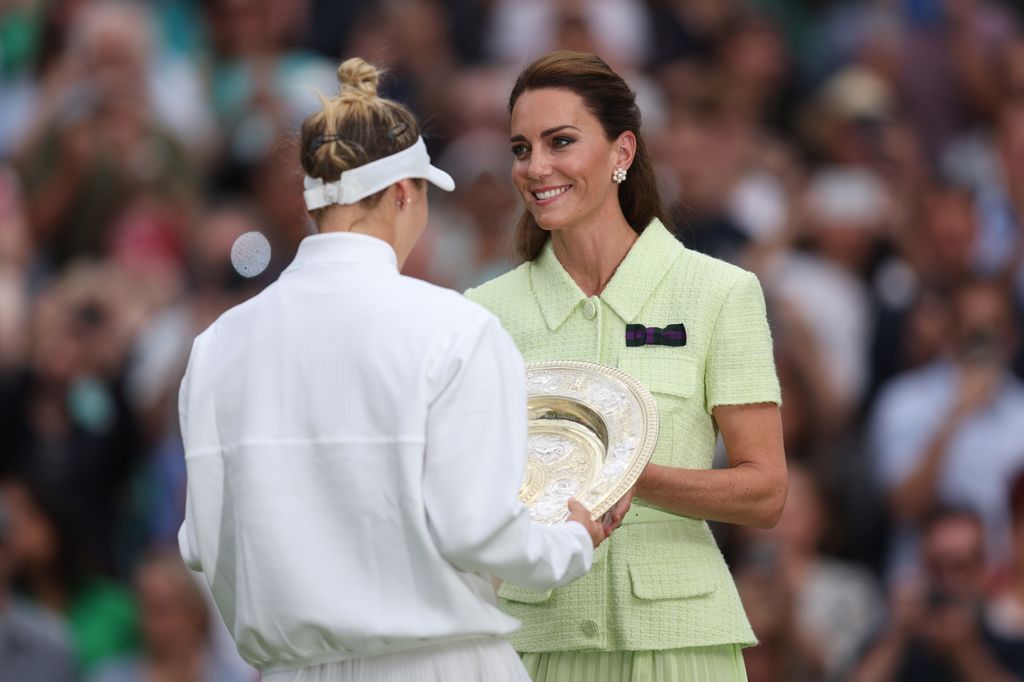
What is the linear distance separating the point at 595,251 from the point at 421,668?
3.61 ft

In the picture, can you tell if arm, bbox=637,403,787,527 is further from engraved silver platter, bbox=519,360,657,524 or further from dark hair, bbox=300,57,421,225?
dark hair, bbox=300,57,421,225

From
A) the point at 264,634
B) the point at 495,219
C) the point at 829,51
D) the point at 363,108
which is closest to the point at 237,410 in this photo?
the point at 264,634

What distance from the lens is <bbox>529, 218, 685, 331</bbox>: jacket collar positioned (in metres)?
3.35

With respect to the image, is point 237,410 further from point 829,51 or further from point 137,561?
point 829,51

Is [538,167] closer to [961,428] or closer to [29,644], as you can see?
[961,428]

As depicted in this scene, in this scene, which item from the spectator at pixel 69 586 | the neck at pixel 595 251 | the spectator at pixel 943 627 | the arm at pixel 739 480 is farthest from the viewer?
the spectator at pixel 69 586

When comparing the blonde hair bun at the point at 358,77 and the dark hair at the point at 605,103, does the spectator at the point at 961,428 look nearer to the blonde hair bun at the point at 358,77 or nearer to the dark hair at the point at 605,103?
the dark hair at the point at 605,103

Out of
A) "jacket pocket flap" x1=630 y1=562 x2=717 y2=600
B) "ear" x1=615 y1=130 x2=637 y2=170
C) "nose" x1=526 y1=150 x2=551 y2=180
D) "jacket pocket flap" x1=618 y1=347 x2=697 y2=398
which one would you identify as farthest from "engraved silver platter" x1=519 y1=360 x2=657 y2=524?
"ear" x1=615 y1=130 x2=637 y2=170

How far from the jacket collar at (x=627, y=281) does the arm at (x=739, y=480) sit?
28cm

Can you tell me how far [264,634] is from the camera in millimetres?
2658

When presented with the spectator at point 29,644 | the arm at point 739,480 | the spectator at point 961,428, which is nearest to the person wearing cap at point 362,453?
the arm at point 739,480

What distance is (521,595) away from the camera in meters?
3.31

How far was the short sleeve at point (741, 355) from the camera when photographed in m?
3.23

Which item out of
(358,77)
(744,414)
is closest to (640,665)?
(744,414)
